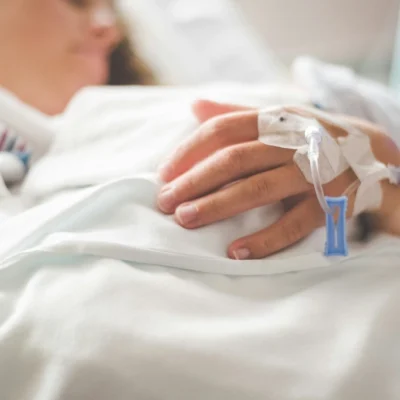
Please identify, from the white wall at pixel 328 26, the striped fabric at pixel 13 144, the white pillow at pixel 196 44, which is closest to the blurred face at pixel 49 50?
the white pillow at pixel 196 44

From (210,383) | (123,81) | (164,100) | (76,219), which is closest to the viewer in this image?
(210,383)

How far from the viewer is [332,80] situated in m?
0.83

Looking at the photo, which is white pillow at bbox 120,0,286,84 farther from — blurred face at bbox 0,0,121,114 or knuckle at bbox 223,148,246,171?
knuckle at bbox 223,148,246,171

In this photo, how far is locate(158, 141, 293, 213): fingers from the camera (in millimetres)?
545

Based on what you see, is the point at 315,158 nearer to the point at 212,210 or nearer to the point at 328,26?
the point at 212,210

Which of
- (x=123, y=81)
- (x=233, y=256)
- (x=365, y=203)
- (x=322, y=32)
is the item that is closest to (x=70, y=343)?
(x=233, y=256)

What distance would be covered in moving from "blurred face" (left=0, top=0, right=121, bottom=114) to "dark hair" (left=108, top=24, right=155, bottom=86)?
3 centimetres

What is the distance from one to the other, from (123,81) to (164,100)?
41cm

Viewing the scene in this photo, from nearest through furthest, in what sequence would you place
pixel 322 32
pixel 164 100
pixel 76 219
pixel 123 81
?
pixel 76 219 → pixel 164 100 → pixel 123 81 → pixel 322 32

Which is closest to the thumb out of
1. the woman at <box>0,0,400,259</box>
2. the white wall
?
the woman at <box>0,0,400,259</box>

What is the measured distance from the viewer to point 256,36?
1.34 meters

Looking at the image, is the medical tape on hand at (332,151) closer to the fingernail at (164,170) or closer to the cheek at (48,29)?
the fingernail at (164,170)

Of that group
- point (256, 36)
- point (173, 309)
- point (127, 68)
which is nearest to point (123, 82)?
point (127, 68)

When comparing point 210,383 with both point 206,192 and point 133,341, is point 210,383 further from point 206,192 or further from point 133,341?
point 206,192
